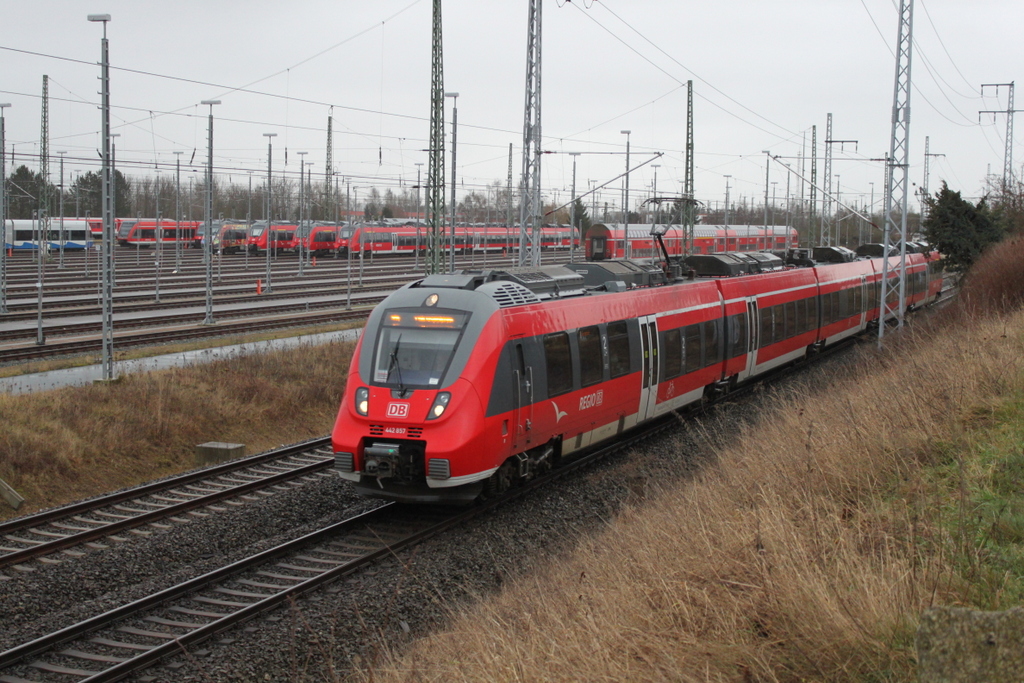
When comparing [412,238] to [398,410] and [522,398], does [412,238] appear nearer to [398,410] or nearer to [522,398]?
[522,398]

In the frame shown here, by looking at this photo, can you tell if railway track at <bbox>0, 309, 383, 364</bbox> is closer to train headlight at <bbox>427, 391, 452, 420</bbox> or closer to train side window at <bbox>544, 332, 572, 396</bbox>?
train side window at <bbox>544, 332, 572, 396</bbox>

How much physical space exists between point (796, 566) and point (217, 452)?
12203 mm

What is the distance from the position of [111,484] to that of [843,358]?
20.3 metres

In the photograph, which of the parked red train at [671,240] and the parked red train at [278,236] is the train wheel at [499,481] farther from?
the parked red train at [278,236]

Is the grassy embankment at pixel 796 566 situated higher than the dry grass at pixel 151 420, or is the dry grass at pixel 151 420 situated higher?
the grassy embankment at pixel 796 566

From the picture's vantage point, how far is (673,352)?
16.6 m

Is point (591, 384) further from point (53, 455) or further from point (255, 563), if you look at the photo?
point (53, 455)

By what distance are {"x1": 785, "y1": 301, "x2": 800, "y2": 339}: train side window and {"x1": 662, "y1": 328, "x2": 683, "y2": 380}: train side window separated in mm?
7058

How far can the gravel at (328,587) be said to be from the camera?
780 centimetres

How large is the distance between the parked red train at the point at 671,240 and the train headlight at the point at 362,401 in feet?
129

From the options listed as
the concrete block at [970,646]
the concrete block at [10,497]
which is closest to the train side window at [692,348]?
the concrete block at [10,497]

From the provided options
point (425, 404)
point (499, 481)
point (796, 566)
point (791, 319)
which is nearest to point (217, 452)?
point (499, 481)

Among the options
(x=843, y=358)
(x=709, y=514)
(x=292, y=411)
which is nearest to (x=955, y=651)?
(x=709, y=514)

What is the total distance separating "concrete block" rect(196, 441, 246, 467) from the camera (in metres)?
15.7
